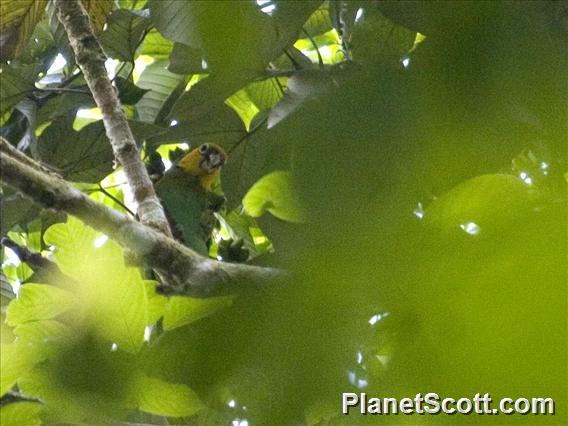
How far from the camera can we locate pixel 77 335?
38 centimetres

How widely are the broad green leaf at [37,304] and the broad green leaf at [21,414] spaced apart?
6cm

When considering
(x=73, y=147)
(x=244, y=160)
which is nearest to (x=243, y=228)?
(x=244, y=160)

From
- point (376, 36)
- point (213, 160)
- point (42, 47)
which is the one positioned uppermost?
point (213, 160)

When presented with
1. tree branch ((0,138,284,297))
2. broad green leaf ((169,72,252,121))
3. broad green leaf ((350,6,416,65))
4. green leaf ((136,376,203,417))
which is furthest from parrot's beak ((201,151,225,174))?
green leaf ((136,376,203,417))

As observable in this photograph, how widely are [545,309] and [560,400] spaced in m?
0.04

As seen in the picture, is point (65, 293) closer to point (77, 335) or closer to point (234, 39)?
point (77, 335)

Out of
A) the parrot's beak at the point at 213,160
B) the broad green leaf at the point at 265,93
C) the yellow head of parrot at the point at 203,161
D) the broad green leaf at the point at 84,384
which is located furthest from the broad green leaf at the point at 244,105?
the broad green leaf at the point at 84,384

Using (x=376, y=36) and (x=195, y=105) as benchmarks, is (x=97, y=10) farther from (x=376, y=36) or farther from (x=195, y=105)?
(x=376, y=36)

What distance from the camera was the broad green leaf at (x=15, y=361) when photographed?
0.44 m

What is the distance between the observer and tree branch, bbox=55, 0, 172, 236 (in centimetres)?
76

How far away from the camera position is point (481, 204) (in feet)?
0.91

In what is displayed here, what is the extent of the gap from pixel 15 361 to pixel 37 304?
0.19 feet

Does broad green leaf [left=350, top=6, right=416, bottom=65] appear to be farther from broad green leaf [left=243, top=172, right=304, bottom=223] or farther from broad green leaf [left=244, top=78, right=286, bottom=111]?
broad green leaf [left=243, top=172, right=304, bottom=223]

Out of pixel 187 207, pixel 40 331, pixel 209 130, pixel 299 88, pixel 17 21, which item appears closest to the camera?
pixel 40 331
